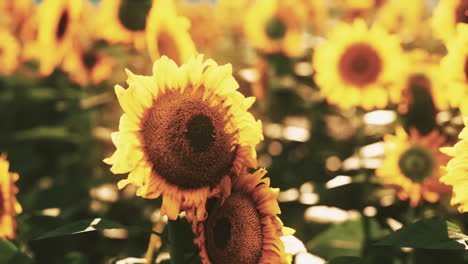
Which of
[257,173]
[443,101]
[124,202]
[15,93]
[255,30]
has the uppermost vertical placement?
[255,30]

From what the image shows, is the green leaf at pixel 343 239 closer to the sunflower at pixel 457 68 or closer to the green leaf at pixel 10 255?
the sunflower at pixel 457 68

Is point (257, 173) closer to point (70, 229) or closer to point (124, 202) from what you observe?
point (70, 229)

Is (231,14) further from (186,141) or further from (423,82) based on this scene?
(186,141)

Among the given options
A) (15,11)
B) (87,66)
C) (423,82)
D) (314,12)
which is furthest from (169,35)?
(15,11)

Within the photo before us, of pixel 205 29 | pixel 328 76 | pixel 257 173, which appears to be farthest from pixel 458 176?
pixel 205 29

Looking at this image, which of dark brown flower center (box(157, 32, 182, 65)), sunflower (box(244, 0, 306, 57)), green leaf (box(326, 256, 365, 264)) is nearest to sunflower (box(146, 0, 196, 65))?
dark brown flower center (box(157, 32, 182, 65))

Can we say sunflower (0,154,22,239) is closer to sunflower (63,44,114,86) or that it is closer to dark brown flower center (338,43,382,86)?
sunflower (63,44,114,86)
